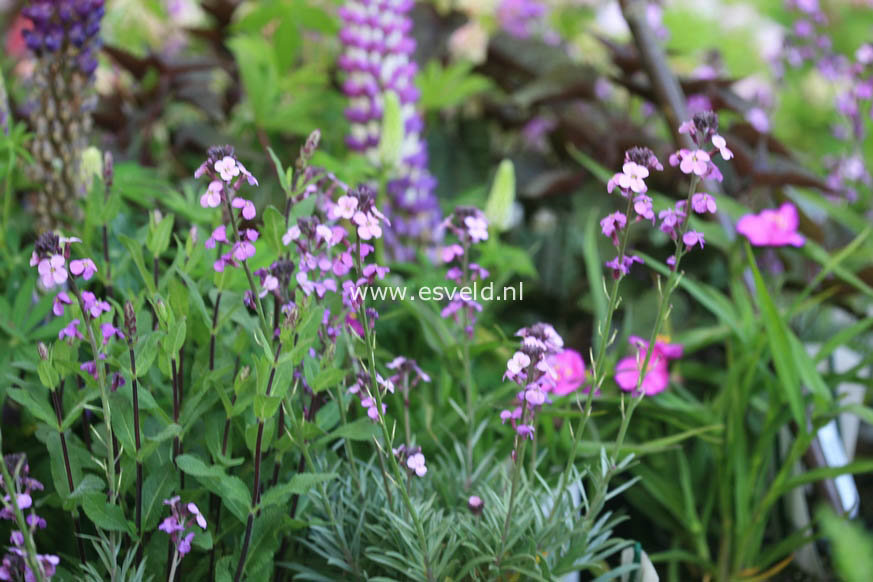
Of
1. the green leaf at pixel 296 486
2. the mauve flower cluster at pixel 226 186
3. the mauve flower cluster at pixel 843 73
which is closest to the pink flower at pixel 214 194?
the mauve flower cluster at pixel 226 186

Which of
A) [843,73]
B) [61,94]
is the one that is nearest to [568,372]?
[61,94]

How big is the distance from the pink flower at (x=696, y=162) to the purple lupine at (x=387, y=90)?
0.82 metres

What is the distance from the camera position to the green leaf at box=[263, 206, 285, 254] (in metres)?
0.73

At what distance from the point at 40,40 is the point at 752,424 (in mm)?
1084

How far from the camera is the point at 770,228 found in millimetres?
1141

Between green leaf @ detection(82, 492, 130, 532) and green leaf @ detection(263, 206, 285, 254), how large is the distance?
0.84 ft

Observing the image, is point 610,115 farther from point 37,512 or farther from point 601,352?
point 37,512

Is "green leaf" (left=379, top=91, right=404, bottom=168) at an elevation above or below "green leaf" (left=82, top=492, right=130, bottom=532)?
above

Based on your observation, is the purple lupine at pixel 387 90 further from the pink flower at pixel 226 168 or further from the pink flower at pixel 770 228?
the pink flower at pixel 226 168

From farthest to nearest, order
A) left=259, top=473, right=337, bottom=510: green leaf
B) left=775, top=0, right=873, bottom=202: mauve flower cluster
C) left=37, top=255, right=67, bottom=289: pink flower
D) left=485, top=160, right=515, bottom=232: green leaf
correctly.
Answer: left=775, top=0, right=873, bottom=202: mauve flower cluster → left=485, top=160, right=515, bottom=232: green leaf → left=259, top=473, right=337, bottom=510: green leaf → left=37, top=255, right=67, bottom=289: pink flower

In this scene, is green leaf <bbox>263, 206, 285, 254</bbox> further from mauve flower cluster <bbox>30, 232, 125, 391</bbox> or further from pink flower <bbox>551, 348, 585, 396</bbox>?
pink flower <bbox>551, 348, 585, 396</bbox>

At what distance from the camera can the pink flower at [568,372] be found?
106cm

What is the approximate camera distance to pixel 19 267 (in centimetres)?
107

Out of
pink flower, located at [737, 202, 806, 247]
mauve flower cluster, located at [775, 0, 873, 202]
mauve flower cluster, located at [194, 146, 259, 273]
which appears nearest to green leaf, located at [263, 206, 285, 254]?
mauve flower cluster, located at [194, 146, 259, 273]
